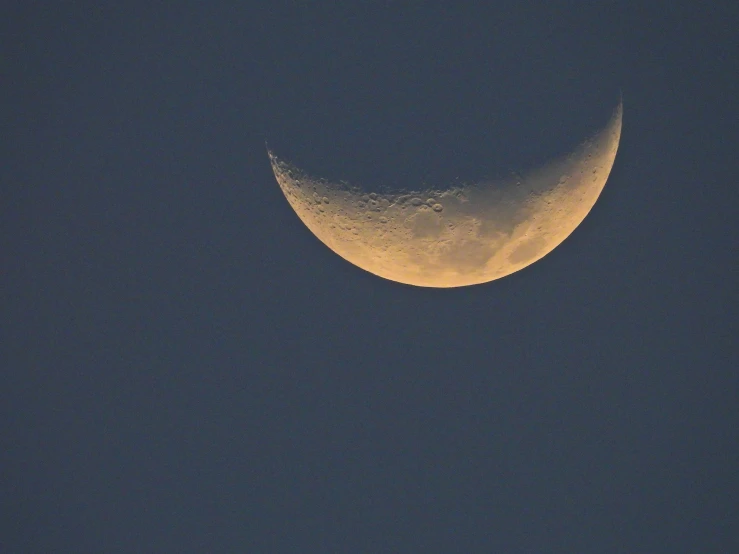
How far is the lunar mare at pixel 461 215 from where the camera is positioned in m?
6.12

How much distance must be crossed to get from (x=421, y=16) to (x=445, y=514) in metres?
6.20

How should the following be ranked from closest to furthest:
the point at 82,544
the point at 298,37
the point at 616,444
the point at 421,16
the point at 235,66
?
the point at 421,16 < the point at 298,37 < the point at 235,66 < the point at 616,444 < the point at 82,544

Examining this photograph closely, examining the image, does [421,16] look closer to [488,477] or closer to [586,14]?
[586,14]

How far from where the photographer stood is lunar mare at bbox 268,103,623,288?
612cm

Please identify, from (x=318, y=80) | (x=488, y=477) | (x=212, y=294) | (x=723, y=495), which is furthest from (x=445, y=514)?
(x=318, y=80)

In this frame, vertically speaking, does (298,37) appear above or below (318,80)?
above

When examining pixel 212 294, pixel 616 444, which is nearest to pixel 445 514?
pixel 616 444

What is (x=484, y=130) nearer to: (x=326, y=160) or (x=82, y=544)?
(x=326, y=160)

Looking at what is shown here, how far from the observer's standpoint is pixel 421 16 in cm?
551

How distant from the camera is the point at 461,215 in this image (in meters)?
6.22

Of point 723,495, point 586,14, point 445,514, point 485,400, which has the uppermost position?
point 586,14

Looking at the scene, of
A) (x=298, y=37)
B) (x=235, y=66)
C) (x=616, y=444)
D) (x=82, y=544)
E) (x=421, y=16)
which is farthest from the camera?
(x=82, y=544)

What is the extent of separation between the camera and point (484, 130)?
570 centimetres

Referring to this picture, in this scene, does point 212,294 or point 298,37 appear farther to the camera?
point 212,294
